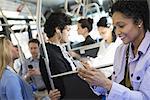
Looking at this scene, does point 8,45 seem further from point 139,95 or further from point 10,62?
point 139,95

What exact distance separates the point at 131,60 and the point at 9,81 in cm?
110

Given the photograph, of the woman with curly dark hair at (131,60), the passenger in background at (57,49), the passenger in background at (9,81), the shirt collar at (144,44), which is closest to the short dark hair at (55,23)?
the passenger in background at (57,49)

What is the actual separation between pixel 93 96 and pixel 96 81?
1400 millimetres

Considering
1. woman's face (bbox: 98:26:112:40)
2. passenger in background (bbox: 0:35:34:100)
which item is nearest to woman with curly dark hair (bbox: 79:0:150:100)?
passenger in background (bbox: 0:35:34:100)

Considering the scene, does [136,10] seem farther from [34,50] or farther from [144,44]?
[34,50]

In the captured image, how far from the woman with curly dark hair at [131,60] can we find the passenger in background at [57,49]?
1.13 meters

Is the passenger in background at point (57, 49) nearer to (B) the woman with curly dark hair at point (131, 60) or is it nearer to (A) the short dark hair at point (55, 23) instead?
(A) the short dark hair at point (55, 23)

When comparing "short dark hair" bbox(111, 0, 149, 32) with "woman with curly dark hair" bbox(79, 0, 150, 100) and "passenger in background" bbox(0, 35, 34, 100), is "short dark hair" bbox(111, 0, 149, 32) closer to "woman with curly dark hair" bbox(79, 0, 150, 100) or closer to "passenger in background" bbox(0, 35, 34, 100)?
"woman with curly dark hair" bbox(79, 0, 150, 100)

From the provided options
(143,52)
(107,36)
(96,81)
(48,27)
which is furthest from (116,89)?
(107,36)

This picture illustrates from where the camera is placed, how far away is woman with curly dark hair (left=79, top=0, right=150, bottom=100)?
129cm

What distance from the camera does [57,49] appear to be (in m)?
2.59

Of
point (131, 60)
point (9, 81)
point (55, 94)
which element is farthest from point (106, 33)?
A: point (131, 60)

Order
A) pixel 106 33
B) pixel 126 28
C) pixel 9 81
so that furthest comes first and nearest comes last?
pixel 106 33, pixel 9 81, pixel 126 28

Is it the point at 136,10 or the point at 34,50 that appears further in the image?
the point at 34,50
